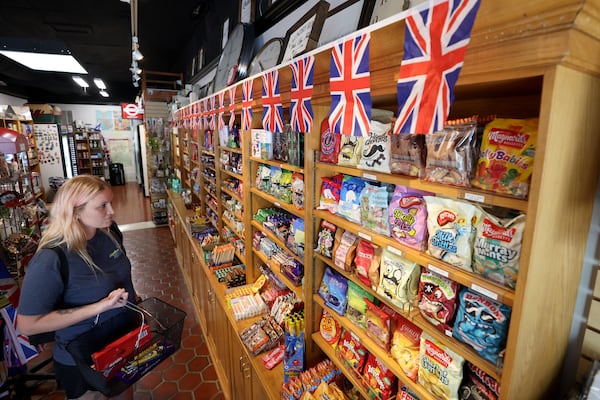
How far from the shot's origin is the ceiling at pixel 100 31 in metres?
4.84

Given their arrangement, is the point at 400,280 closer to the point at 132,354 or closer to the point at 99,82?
the point at 132,354

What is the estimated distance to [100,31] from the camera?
6.05 metres

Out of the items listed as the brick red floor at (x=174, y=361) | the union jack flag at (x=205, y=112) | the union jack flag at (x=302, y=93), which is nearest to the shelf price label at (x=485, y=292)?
the union jack flag at (x=302, y=93)

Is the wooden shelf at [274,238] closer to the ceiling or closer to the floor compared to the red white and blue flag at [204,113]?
closer to the floor

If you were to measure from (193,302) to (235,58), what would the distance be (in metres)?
3.27

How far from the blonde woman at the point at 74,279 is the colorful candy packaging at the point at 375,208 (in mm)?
1497

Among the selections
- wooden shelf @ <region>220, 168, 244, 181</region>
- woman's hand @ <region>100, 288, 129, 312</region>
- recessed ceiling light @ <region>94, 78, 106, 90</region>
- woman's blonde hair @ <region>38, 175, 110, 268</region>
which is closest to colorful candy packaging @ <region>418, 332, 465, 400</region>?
woman's hand @ <region>100, 288, 129, 312</region>

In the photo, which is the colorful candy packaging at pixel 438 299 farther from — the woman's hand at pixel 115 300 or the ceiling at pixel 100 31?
the ceiling at pixel 100 31

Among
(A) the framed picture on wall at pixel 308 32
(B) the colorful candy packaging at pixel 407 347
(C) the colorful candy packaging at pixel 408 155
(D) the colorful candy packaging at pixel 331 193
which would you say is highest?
(A) the framed picture on wall at pixel 308 32

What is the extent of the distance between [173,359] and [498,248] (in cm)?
352

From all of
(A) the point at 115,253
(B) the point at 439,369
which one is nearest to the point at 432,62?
(B) the point at 439,369

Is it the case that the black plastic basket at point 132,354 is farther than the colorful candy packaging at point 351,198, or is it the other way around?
the black plastic basket at point 132,354

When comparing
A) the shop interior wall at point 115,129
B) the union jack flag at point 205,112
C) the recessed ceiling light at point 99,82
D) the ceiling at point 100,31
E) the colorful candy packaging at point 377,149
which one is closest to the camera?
the colorful candy packaging at point 377,149

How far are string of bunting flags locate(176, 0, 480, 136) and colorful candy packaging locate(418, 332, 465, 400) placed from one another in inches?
30.0
